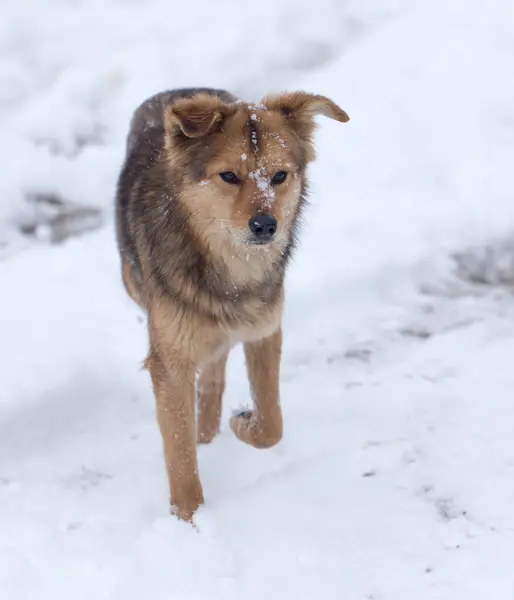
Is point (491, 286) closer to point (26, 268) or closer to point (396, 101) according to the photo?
point (396, 101)

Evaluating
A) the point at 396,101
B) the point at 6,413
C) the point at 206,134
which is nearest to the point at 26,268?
the point at 6,413

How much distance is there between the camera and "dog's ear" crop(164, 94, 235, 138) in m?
3.18

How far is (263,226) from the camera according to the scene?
10.3 feet

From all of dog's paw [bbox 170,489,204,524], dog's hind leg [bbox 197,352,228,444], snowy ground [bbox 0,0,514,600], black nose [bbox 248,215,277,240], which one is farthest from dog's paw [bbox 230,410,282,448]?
black nose [bbox 248,215,277,240]

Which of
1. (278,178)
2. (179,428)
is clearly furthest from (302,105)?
(179,428)

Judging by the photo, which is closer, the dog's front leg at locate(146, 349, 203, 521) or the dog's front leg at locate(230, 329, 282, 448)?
the dog's front leg at locate(146, 349, 203, 521)

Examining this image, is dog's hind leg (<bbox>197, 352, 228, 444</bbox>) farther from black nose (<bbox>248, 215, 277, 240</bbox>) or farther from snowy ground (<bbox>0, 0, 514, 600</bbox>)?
black nose (<bbox>248, 215, 277, 240</bbox>)

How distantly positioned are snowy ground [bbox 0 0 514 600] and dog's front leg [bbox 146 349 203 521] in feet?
0.43

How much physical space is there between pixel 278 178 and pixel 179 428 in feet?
4.18

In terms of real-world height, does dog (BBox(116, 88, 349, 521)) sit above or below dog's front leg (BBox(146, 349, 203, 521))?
above

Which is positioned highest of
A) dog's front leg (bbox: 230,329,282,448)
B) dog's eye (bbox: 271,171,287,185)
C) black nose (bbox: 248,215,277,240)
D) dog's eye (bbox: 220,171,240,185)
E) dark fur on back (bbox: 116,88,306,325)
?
dog's eye (bbox: 220,171,240,185)

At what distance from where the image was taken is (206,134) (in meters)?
3.29

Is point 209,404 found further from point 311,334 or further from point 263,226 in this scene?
point 263,226

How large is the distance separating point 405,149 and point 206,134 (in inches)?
159
